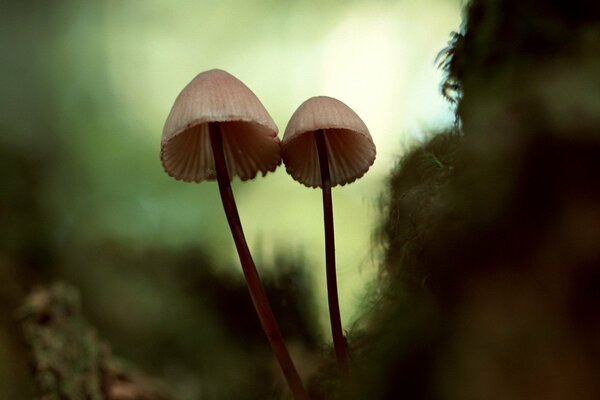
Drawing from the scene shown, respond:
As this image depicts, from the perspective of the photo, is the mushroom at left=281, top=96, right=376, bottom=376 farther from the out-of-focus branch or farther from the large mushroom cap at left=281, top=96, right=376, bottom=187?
the out-of-focus branch

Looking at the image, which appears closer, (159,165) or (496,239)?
(496,239)

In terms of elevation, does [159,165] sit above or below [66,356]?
above

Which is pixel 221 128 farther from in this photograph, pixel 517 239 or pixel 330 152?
pixel 517 239

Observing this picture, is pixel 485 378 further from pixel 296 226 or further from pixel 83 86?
pixel 83 86

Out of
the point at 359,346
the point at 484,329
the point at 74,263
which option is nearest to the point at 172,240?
the point at 74,263

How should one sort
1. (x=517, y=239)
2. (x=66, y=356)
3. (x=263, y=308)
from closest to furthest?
(x=517, y=239)
(x=263, y=308)
(x=66, y=356)

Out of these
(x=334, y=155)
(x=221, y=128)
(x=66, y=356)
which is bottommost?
(x=66, y=356)

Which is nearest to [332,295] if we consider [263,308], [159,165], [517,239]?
[263,308]
